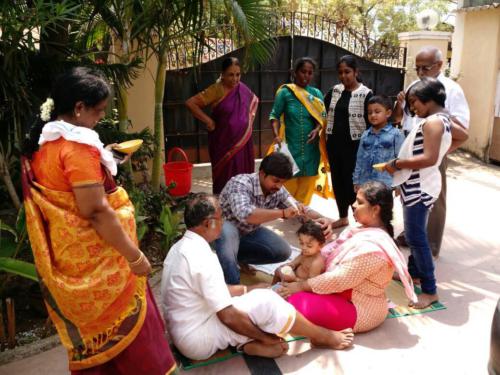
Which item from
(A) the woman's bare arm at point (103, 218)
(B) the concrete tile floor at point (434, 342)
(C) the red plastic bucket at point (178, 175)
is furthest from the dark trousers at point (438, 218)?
(A) the woman's bare arm at point (103, 218)

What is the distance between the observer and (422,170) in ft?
10.3

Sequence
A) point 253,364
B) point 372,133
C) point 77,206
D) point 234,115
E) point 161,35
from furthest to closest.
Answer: point 234,115 < point 161,35 < point 372,133 < point 253,364 < point 77,206

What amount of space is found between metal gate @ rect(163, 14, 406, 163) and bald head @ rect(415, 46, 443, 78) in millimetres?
2914

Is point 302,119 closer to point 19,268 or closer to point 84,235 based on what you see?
point 19,268

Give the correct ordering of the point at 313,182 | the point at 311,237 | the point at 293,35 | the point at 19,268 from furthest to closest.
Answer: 1. the point at 293,35
2. the point at 313,182
3. the point at 311,237
4. the point at 19,268

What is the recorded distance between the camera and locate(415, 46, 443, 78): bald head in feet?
11.8

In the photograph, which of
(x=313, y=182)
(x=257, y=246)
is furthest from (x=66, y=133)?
(x=313, y=182)

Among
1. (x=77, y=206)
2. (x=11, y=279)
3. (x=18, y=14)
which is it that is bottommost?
(x=11, y=279)

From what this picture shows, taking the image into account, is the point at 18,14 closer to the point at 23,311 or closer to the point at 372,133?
the point at 23,311

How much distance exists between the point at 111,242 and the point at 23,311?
1.71 metres

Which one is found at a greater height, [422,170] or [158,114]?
[158,114]

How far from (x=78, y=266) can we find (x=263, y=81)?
17.5 feet

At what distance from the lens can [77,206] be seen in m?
1.75

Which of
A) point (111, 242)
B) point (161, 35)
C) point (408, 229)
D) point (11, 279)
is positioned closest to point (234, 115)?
point (161, 35)
